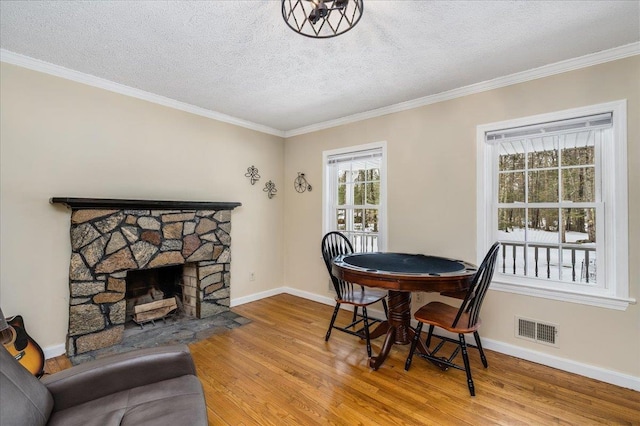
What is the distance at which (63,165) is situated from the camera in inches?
104

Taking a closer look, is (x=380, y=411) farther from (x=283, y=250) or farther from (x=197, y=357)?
(x=283, y=250)

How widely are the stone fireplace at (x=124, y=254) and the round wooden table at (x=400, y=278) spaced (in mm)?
1735

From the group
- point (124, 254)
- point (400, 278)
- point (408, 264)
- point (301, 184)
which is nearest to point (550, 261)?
point (408, 264)

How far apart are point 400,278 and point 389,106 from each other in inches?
85.4

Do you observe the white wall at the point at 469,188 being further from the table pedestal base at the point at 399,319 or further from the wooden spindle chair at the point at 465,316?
the table pedestal base at the point at 399,319

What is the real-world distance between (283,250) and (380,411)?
2.97 meters

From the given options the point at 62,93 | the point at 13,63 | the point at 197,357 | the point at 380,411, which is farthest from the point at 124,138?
the point at 380,411

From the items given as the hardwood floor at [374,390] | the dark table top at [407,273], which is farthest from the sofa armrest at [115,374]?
the dark table top at [407,273]

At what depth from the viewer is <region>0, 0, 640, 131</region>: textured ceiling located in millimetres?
1829

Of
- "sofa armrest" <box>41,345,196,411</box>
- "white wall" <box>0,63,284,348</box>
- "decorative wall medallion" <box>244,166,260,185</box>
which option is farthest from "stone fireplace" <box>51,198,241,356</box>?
"sofa armrest" <box>41,345,196,411</box>

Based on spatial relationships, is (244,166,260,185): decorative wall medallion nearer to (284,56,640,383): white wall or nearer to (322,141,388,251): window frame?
(284,56,640,383): white wall

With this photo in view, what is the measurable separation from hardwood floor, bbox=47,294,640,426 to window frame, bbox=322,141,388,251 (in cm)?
125

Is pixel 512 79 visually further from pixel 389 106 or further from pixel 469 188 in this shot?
pixel 389 106

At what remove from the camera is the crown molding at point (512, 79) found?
7.32 feet
